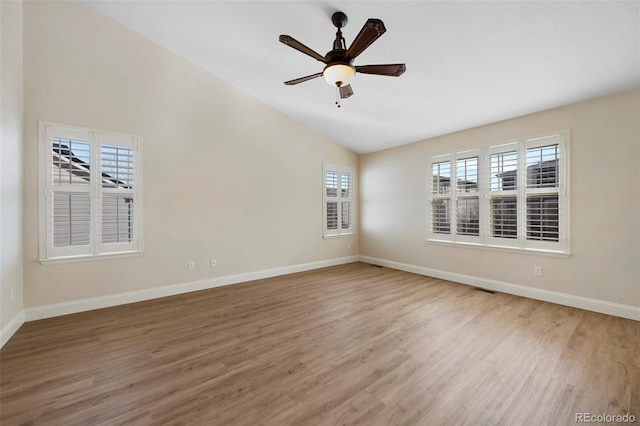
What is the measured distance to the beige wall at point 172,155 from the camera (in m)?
3.26

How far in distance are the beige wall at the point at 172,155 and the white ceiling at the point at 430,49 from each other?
0.43 meters

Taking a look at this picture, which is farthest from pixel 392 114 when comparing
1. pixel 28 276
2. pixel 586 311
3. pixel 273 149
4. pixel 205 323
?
pixel 28 276

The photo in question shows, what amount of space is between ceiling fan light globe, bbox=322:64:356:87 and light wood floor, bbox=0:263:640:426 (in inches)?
102

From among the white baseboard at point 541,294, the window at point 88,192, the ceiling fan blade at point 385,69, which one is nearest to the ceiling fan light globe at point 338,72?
the ceiling fan blade at point 385,69

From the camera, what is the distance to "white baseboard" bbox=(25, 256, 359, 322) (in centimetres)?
326

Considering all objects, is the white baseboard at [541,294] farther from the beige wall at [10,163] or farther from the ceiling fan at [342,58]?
the beige wall at [10,163]

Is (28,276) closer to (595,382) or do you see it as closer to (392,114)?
(392,114)

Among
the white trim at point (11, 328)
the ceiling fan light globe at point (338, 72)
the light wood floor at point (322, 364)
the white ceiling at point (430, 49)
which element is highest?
the white ceiling at point (430, 49)

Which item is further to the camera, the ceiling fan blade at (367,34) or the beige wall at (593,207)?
the beige wall at (593,207)

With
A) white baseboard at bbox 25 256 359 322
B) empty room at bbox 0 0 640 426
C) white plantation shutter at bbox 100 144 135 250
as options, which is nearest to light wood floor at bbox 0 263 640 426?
empty room at bbox 0 0 640 426

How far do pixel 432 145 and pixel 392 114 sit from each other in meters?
1.26

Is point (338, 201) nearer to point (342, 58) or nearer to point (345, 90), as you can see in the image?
point (345, 90)

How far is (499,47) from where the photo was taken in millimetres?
2729

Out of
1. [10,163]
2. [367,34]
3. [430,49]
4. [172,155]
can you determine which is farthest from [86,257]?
[430,49]
